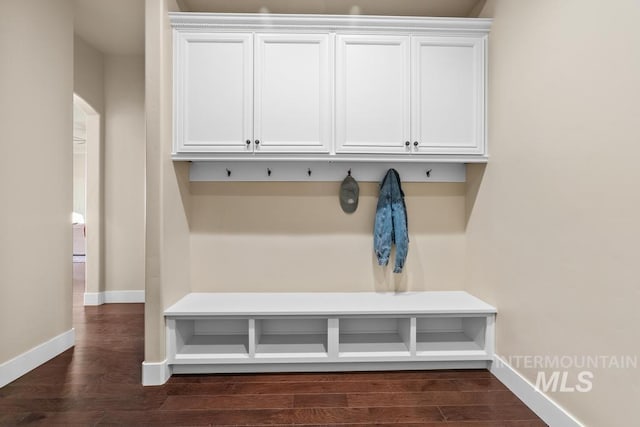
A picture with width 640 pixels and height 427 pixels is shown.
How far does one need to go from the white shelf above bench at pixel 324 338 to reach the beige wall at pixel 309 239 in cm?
16

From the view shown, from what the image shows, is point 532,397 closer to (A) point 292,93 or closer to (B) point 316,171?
(B) point 316,171

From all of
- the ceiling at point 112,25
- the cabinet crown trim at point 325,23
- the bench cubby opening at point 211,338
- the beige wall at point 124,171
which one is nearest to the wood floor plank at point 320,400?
the bench cubby opening at point 211,338

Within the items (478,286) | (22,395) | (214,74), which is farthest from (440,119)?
(22,395)

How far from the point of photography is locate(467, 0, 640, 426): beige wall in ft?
4.24

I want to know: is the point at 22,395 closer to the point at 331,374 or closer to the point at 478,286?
the point at 331,374

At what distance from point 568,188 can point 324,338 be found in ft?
5.66

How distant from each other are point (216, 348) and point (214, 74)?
1.81 m

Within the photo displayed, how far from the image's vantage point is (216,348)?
222 centimetres

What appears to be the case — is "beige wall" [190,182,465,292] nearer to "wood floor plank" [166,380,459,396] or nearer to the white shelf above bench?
the white shelf above bench

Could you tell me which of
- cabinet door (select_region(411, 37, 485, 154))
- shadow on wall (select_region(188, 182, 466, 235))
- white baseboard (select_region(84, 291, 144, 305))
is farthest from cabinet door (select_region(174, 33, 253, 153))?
white baseboard (select_region(84, 291, 144, 305))

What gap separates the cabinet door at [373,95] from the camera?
2.25 m

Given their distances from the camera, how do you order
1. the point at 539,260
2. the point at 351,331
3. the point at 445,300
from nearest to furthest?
the point at 539,260 → the point at 445,300 → the point at 351,331

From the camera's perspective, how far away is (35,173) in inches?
90.2

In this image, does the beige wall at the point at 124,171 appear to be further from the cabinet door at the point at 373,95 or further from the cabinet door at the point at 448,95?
the cabinet door at the point at 448,95
